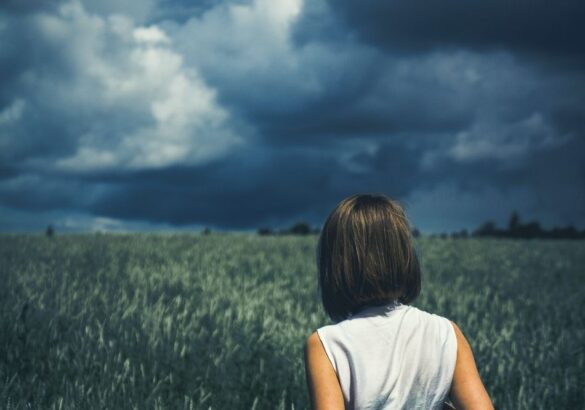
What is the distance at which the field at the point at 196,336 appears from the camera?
396 cm

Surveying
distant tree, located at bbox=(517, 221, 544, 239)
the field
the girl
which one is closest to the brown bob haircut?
the girl

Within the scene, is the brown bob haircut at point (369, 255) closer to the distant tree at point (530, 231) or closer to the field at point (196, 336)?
the field at point (196, 336)

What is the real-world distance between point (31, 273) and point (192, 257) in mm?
3296

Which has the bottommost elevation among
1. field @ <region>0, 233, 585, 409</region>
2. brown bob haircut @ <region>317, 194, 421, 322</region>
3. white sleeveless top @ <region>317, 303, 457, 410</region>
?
field @ <region>0, 233, 585, 409</region>

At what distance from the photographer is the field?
3961mm

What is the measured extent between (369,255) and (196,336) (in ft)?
10.0

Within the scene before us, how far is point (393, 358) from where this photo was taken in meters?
1.92

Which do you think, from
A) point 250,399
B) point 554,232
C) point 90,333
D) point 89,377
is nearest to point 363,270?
point 250,399

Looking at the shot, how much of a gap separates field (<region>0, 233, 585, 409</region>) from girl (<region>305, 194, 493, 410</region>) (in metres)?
1.74

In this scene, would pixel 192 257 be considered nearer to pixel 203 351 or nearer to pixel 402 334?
pixel 203 351

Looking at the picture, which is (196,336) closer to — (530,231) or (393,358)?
(393,358)

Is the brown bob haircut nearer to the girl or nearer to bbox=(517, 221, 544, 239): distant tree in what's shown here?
the girl

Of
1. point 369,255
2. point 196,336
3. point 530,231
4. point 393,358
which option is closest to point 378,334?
point 393,358

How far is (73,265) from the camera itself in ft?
27.3
